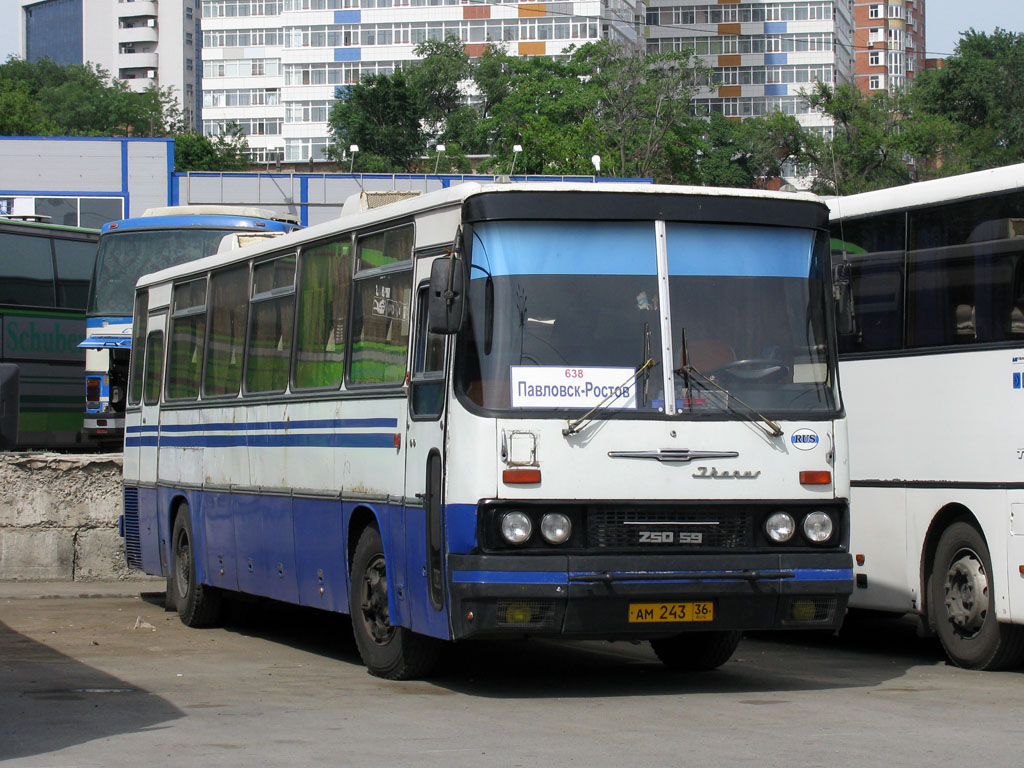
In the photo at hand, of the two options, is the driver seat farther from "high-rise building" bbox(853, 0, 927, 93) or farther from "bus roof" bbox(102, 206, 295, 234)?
"high-rise building" bbox(853, 0, 927, 93)

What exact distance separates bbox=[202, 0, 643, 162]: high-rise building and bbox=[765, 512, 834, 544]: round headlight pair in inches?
4586

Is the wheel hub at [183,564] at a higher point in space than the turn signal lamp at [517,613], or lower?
lower

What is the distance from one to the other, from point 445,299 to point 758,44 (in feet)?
460

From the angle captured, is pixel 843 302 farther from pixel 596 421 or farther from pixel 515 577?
pixel 515 577

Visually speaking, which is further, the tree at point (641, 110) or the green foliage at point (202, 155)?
the green foliage at point (202, 155)

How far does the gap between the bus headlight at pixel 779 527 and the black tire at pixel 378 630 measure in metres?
2.26

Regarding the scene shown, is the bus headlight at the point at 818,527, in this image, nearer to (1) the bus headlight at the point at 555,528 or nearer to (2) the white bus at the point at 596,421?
(2) the white bus at the point at 596,421

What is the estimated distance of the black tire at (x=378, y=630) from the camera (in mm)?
10258

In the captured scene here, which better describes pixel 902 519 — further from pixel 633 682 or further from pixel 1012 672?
pixel 633 682

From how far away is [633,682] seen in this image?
10594 mm

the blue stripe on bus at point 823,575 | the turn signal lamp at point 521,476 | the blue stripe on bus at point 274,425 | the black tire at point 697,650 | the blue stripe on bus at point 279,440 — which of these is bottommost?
the black tire at point 697,650

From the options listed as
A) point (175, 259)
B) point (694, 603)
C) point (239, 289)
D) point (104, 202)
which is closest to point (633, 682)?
point (694, 603)

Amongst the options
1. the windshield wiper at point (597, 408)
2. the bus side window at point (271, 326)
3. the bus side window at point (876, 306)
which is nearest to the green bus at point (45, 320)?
the bus side window at point (271, 326)

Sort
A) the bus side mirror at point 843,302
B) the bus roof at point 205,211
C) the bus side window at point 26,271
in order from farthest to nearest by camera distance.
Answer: the bus side window at point 26,271, the bus roof at point 205,211, the bus side mirror at point 843,302
